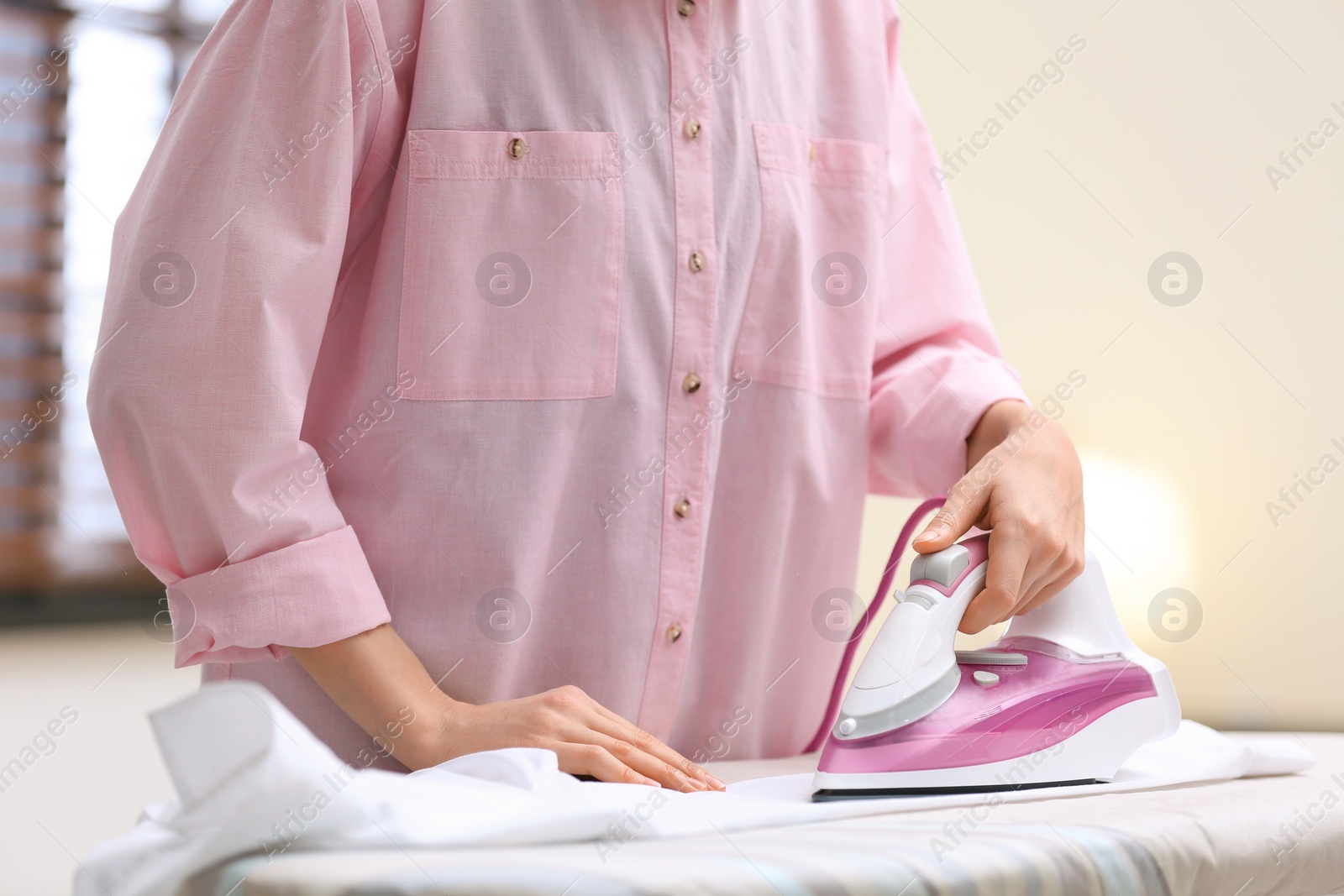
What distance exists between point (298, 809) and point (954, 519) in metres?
0.44

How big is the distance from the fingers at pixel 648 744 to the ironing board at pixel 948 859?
0.36ft

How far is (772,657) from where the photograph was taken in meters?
0.87

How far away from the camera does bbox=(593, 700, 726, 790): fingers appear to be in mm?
604

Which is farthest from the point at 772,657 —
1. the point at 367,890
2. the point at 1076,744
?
the point at 367,890

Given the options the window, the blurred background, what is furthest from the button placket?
the window

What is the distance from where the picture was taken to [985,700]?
0.65 metres

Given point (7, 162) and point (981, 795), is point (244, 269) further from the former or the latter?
point (7, 162)

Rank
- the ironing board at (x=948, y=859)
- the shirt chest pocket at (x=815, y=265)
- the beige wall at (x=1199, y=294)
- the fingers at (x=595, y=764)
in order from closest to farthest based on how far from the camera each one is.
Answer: the ironing board at (x=948, y=859)
the fingers at (x=595, y=764)
the shirt chest pocket at (x=815, y=265)
the beige wall at (x=1199, y=294)

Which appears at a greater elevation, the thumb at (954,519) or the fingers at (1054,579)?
the thumb at (954,519)

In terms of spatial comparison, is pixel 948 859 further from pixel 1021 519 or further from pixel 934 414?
pixel 934 414

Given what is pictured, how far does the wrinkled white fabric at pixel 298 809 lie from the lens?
0.38m

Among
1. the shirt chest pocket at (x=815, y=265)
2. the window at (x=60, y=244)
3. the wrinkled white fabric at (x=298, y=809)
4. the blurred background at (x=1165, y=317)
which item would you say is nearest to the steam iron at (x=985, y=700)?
the wrinkled white fabric at (x=298, y=809)

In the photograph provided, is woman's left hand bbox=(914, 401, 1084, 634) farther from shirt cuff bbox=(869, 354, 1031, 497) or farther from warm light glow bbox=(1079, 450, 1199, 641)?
warm light glow bbox=(1079, 450, 1199, 641)

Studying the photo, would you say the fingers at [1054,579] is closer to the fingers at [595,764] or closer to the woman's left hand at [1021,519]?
the woman's left hand at [1021,519]
